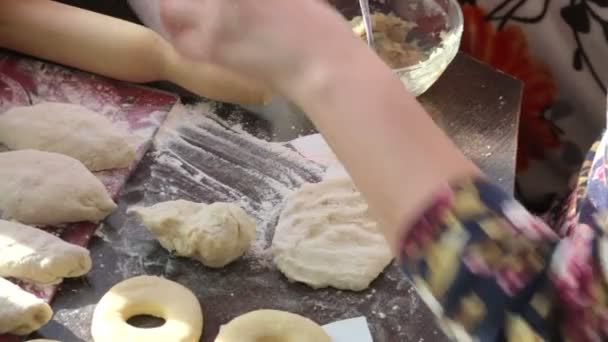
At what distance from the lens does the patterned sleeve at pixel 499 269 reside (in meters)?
0.51

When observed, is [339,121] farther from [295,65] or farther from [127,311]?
[127,311]

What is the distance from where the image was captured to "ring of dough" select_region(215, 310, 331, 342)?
0.77m

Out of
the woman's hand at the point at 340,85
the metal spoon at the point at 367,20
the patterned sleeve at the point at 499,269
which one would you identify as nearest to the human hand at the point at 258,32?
the woman's hand at the point at 340,85

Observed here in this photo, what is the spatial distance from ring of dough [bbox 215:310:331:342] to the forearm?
10.3 inches

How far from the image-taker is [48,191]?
868 mm

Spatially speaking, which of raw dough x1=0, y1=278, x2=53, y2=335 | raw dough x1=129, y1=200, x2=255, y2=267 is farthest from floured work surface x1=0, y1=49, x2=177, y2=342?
raw dough x1=0, y1=278, x2=53, y2=335

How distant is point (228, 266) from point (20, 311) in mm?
201

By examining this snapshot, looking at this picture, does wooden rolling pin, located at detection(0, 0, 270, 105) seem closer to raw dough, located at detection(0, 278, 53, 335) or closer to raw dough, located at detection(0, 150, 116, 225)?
raw dough, located at detection(0, 150, 116, 225)

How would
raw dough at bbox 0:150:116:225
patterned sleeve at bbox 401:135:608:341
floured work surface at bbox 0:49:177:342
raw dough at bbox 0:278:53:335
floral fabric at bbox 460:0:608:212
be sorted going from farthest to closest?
floral fabric at bbox 460:0:608:212, floured work surface at bbox 0:49:177:342, raw dough at bbox 0:150:116:225, raw dough at bbox 0:278:53:335, patterned sleeve at bbox 401:135:608:341

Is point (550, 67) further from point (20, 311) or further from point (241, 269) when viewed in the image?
point (20, 311)

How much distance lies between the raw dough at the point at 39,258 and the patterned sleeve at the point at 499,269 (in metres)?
0.39

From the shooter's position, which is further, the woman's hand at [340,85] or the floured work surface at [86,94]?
the floured work surface at [86,94]

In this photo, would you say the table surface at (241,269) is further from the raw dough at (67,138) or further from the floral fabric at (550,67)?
the floral fabric at (550,67)

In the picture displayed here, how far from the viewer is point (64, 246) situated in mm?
818
